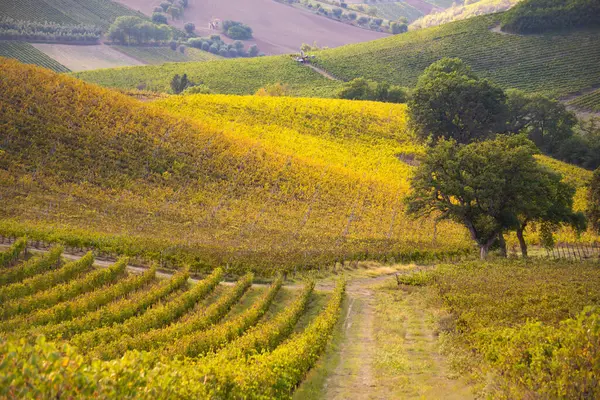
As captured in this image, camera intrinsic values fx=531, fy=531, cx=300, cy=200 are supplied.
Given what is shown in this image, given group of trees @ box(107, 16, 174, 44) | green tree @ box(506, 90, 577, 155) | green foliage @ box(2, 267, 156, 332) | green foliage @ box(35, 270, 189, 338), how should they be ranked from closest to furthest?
1. green foliage @ box(35, 270, 189, 338)
2. green foliage @ box(2, 267, 156, 332)
3. green tree @ box(506, 90, 577, 155)
4. group of trees @ box(107, 16, 174, 44)

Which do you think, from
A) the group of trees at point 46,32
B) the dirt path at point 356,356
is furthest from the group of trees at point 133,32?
the dirt path at point 356,356

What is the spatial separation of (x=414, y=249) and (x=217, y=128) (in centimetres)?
3432

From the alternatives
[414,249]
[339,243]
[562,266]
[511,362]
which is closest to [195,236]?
[339,243]

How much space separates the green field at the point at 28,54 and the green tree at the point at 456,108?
95.8 meters

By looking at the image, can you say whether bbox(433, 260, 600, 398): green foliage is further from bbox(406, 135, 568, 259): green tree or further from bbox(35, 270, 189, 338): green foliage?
bbox(35, 270, 189, 338): green foliage

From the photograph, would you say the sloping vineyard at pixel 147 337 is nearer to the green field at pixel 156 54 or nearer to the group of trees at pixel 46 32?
the group of trees at pixel 46 32

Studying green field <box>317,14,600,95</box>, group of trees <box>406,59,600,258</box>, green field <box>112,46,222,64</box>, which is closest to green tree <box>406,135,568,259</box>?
group of trees <box>406,59,600,258</box>

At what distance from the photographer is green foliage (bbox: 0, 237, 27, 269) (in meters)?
25.7

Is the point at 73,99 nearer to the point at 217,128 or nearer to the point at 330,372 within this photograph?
the point at 217,128

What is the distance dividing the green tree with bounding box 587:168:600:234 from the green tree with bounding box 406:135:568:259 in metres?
6.21

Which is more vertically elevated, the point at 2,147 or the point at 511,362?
the point at 2,147

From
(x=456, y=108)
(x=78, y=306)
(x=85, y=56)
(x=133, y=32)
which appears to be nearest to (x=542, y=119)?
(x=456, y=108)

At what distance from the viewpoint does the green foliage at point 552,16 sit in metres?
134

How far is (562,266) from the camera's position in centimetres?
3534
